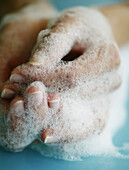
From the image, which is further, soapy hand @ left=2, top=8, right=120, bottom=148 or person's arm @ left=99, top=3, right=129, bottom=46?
person's arm @ left=99, top=3, right=129, bottom=46

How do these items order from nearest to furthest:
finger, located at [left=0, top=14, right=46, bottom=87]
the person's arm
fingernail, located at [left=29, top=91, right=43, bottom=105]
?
fingernail, located at [left=29, top=91, right=43, bottom=105] → finger, located at [left=0, top=14, right=46, bottom=87] → the person's arm

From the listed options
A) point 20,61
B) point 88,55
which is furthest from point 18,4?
point 88,55

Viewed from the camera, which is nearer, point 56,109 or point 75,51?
point 56,109

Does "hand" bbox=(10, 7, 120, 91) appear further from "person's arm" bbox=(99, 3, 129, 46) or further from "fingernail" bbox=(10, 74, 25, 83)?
"person's arm" bbox=(99, 3, 129, 46)

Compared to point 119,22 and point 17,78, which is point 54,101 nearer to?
point 17,78

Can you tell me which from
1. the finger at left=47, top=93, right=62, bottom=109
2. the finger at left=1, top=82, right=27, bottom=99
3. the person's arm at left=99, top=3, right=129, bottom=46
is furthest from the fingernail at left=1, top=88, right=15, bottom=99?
the person's arm at left=99, top=3, right=129, bottom=46

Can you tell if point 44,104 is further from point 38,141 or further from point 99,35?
point 99,35

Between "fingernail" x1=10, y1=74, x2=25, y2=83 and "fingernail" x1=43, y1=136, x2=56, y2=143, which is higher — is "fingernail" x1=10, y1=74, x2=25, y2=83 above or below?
above

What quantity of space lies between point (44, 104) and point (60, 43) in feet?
0.57

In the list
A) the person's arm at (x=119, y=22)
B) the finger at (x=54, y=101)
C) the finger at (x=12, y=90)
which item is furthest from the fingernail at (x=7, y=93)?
the person's arm at (x=119, y=22)

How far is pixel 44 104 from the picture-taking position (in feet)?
1.71

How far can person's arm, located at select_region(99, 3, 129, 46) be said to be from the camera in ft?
3.01

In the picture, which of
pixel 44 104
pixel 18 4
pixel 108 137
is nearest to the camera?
pixel 44 104

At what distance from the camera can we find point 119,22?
3.13 feet
